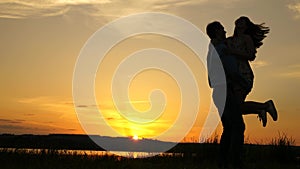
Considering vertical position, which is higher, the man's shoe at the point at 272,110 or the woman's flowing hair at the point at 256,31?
the woman's flowing hair at the point at 256,31

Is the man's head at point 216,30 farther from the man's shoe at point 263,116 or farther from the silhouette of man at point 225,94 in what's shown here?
the man's shoe at point 263,116

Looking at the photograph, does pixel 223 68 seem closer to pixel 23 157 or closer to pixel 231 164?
pixel 231 164

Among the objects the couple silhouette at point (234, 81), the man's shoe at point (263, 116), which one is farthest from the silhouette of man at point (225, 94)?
the man's shoe at point (263, 116)

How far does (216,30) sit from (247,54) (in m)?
0.77

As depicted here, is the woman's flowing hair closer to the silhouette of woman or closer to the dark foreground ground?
the silhouette of woman

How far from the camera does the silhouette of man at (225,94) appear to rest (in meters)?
9.03

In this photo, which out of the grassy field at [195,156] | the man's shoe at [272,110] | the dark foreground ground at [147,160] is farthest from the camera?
the grassy field at [195,156]

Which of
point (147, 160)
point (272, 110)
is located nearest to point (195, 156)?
point (147, 160)

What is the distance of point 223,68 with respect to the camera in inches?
363

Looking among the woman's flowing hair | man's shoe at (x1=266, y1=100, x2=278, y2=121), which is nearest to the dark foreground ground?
man's shoe at (x1=266, y1=100, x2=278, y2=121)

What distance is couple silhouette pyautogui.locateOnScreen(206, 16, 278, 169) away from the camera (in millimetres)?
9047

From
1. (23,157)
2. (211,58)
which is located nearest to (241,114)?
(211,58)

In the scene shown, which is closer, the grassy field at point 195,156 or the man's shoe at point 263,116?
the man's shoe at point 263,116

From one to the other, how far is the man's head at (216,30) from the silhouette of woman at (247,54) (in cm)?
16
